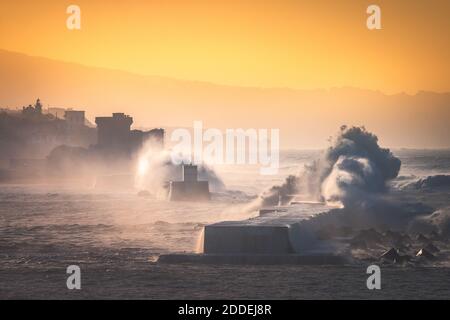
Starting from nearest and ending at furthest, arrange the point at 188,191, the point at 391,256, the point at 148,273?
the point at 148,273 → the point at 391,256 → the point at 188,191

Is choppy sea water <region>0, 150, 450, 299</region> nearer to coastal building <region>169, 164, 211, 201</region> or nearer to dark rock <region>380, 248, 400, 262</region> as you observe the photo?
dark rock <region>380, 248, 400, 262</region>

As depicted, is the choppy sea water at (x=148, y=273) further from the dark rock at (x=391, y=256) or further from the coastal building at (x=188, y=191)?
the coastal building at (x=188, y=191)

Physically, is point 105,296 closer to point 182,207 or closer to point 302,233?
point 302,233

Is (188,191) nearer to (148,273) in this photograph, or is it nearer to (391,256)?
(391,256)

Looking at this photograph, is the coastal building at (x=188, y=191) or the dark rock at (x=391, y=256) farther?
the coastal building at (x=188, y=191)

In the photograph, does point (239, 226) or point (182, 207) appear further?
point (182, 207)

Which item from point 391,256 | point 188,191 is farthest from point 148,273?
point 188,191

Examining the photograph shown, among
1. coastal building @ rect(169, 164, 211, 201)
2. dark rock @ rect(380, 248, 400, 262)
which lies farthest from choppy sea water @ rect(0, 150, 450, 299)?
coastal building @ rect(169, 164, 211, 201)

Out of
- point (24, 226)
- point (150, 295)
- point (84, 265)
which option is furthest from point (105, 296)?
point (24, 226)

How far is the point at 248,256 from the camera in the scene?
39.2m

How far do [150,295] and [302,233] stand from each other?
11.3m

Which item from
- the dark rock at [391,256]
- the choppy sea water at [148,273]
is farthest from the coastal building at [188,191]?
the dark rock at [391,256]

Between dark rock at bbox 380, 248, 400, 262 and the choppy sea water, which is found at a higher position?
dark rock at bbox 380, 248, 400, 262

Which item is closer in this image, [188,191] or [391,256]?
[391,256]
